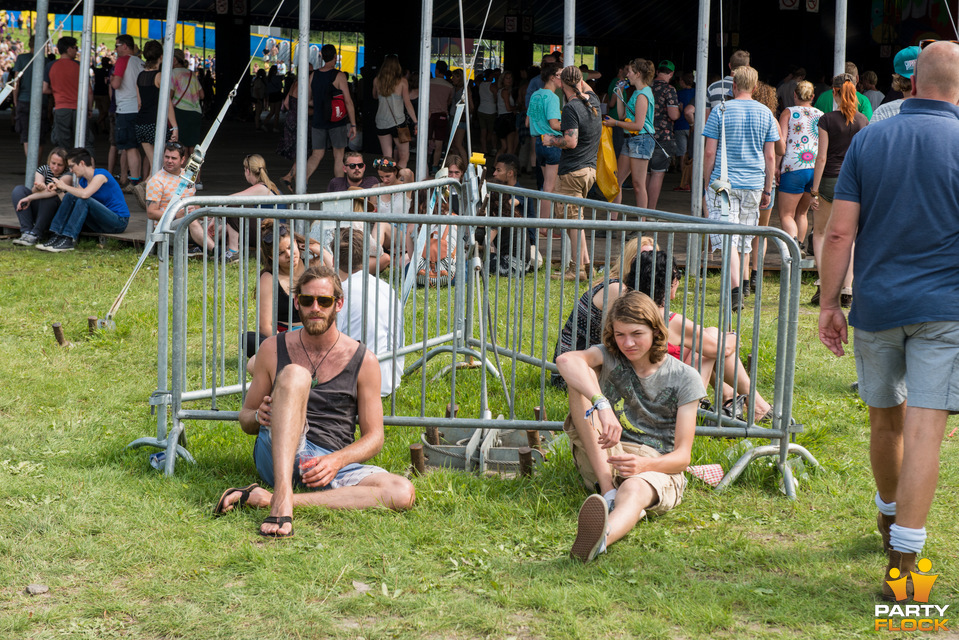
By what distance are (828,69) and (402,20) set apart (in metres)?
9.47

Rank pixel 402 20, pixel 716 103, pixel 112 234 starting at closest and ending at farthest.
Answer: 1. pixel 716 103
2. pixel 112 234
3. pixel 402 20

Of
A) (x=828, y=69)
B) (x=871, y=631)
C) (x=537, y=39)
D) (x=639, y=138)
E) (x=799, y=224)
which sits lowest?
(x=871, y=631)

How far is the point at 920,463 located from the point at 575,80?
6748 millimetres

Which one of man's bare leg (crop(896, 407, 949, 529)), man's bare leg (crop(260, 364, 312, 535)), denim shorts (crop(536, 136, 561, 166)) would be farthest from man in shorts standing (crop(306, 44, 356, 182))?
man's bare leg (crop(896, 407, 949, 529))

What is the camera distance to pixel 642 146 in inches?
440

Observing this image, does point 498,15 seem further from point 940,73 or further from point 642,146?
point 940,73

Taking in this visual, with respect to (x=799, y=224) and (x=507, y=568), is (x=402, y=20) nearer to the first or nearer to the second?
(x=799, y=224)

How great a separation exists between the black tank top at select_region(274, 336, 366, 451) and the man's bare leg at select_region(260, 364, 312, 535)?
7.9 inches

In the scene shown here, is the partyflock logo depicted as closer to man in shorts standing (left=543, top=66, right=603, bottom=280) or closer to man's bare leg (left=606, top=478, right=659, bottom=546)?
man's bare leg (left=606, top=478, right=659, bottom=546)

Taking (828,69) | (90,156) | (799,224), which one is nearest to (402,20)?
(828,69)

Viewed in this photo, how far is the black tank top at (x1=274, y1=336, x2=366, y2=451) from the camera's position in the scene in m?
4.73

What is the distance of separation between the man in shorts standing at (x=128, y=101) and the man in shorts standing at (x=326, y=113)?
2.26 metres

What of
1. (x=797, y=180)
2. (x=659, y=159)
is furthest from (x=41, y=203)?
(x=797, y=180)

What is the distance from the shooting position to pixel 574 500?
15.5ft
